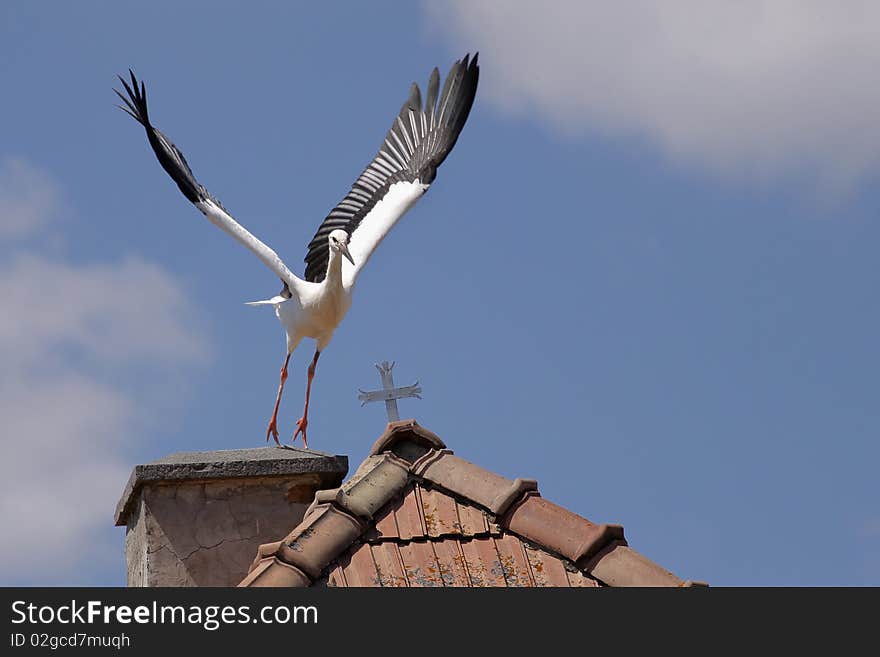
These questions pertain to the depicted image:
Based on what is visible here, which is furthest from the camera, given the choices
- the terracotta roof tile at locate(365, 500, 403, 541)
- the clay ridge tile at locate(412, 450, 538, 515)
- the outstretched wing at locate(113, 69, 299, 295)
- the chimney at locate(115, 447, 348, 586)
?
the outstretched wing at locate(113, 69, 299, 295)

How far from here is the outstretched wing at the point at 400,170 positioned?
12.6 m

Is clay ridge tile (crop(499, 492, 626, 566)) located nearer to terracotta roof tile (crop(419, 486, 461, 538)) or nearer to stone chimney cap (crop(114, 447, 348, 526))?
terracotta roof tile (crop(419, 486, 461, 538))

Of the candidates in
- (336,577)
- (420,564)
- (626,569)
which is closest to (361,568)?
(336,577)

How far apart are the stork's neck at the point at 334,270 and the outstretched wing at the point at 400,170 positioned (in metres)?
0.18

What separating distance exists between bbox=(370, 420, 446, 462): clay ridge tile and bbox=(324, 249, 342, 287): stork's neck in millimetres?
4294

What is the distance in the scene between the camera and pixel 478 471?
288 inches

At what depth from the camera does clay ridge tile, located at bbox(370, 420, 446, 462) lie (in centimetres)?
739

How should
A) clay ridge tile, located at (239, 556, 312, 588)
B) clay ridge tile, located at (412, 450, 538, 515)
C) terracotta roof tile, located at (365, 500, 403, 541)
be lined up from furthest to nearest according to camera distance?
clay ridge tile, located at (412, 450, 538, 515)
terracotta roof tile, located at (365, 500, 403, 541)
clay ridge tile, located at (239, 556, 312, 588)

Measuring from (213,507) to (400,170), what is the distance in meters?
6.29

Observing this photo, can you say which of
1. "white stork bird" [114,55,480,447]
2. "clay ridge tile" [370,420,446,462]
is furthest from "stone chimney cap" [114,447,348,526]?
"white stork bird" [114,55,480,447]

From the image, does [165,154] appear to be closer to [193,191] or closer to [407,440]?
[193,191]
